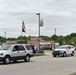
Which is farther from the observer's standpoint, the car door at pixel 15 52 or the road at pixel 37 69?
the car door at pixel 15 52

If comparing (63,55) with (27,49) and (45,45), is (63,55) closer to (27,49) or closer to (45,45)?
(27,49)

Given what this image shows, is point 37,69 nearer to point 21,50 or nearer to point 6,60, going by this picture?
point 6,60

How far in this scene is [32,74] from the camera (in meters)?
15.7

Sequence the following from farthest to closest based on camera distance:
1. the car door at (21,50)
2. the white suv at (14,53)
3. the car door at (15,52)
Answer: the car door at (21,50)
the car door at (15,52)
the white suv at (14,53)

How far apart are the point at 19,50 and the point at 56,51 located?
12935mm

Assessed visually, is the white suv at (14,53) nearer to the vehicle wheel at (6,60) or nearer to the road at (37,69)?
the vehicle wheel at (6,60)

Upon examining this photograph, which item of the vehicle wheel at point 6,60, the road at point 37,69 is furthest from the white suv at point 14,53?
the road at point 37,69

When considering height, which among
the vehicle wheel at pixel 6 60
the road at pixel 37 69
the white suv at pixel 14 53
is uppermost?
the white suv at pixel 14 53

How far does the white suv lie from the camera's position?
78.4 ft

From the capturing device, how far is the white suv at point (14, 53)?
78.4ft

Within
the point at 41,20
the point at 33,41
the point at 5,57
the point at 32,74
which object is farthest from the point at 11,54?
the point at 33,41

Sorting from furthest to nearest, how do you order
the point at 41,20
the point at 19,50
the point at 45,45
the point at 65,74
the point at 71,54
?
1. the point at 45,45
2. the point at 41,20
3. the point at 71,54
4. the point at 19,50
5. the point at 65,74

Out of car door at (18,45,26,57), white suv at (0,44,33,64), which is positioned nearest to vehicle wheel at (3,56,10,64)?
white suv at (0,44,33,64)

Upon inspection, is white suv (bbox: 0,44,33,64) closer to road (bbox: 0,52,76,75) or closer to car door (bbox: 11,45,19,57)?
car door (bbox: 11,45,19,57)
